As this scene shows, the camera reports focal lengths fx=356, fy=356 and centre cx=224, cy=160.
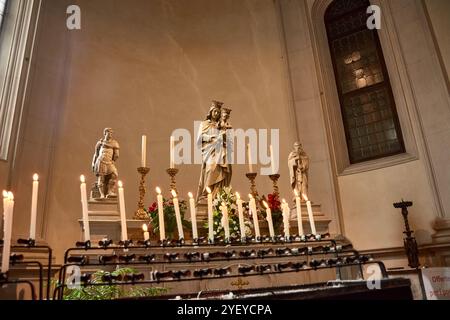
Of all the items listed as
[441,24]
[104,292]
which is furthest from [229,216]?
[441,24]

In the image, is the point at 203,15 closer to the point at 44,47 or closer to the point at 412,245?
the point at 44,47

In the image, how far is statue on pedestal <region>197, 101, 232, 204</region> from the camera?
16.7 feet

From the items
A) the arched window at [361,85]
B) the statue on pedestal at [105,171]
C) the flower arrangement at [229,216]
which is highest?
the arched window at [361,85]

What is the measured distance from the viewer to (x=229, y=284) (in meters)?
3.69

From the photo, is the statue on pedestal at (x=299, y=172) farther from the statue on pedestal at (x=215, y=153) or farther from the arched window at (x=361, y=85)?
the arched window at (x=361, y=85)

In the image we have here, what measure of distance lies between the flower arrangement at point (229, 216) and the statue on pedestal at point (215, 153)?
19 cm

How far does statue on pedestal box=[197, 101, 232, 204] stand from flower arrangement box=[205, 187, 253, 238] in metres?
0.19

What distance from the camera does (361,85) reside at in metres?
7.78

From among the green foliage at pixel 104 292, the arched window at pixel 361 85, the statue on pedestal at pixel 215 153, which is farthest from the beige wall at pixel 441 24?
the green foliage at pixel 104 292

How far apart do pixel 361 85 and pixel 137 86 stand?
4855 mm

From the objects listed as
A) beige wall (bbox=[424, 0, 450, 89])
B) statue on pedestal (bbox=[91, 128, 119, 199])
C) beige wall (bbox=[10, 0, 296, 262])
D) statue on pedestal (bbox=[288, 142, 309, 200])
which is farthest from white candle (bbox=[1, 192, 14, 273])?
beige wall (bbox=[424, 0, 450, 89])

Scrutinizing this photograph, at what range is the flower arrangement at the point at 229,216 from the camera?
4.33 meters

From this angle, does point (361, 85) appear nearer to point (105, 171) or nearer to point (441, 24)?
point (441, 24)

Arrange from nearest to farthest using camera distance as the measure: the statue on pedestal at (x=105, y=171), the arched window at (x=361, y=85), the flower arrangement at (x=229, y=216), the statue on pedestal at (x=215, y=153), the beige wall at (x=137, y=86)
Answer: the flower arrangement at (x=229, y=216)
the statue on pedestal at (x=105, y=171)
the statue on pedestal at (x=215, y=153)
the beige wall at (x=137, y=86)
the arched window at (x=361, y=85)
